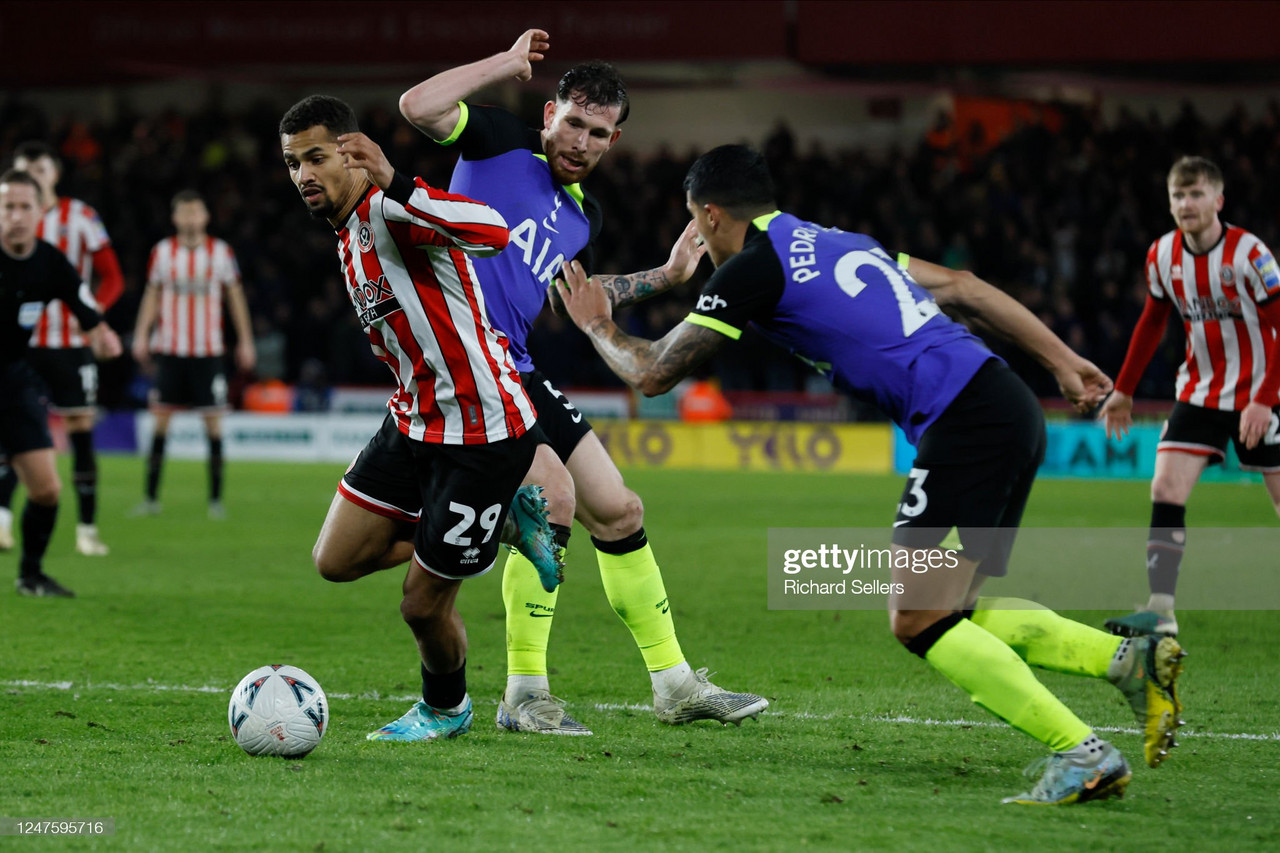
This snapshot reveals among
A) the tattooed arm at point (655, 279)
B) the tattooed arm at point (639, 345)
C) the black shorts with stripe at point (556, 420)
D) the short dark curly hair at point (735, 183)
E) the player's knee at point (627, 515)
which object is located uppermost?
the short dark curly hair at point (735, 183)

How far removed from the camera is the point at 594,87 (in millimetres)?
5359

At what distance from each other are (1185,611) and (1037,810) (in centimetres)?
451

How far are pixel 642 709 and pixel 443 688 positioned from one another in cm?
92

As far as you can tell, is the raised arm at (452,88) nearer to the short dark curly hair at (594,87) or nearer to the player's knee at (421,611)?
the short dark curly hair at (594,87)

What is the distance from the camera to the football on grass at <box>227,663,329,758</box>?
182 inches

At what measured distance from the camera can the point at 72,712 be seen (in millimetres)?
5375

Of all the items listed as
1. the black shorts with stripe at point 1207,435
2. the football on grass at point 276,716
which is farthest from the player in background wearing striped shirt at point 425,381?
the black shorts with stripe at point 1207,435

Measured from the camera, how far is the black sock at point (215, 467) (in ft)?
40.8

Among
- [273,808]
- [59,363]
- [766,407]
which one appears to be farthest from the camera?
[766,407]

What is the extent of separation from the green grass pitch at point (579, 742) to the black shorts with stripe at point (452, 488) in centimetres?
63

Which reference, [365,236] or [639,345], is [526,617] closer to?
[639,345]

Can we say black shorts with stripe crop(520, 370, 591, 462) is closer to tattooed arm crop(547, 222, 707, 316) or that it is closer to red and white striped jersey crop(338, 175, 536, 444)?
tattooed arm crop(547, 222, 707, 316)

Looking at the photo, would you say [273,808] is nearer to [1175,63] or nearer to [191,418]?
[191,418]

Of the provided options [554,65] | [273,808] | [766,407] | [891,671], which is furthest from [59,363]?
[554,65]
